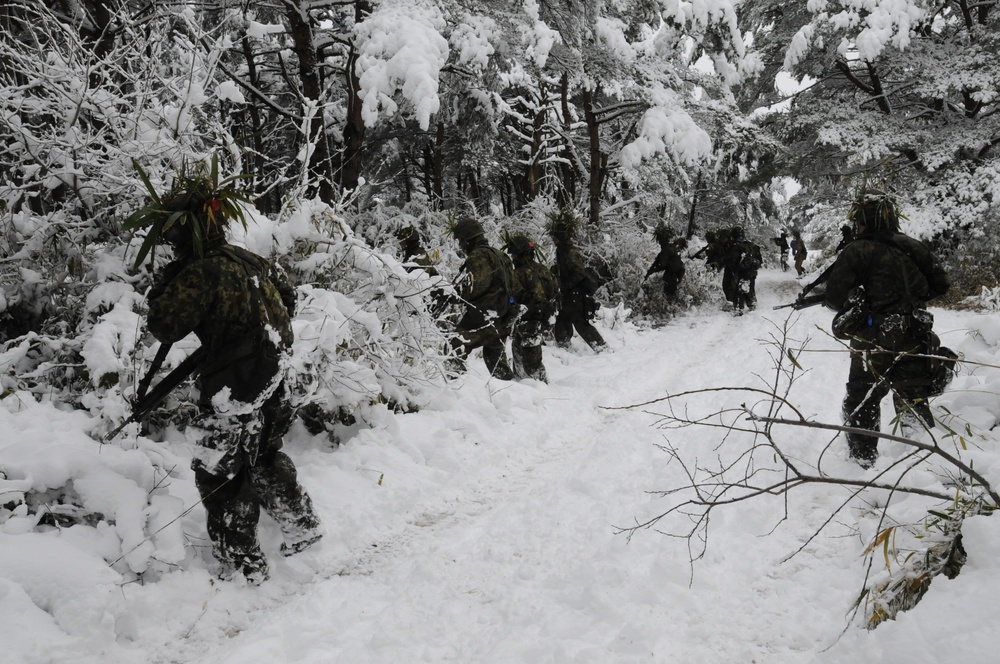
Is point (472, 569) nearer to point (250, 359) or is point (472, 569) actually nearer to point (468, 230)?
point (250, 359)

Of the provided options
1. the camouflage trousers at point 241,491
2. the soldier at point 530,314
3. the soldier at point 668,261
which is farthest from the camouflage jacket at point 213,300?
the soldier at point 668,261

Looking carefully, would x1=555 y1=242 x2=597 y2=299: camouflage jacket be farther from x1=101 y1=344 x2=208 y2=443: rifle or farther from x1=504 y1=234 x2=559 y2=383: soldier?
x1=101 y1=344 x2=208 y2=443: rifle

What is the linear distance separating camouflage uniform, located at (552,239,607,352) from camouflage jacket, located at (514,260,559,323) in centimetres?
152

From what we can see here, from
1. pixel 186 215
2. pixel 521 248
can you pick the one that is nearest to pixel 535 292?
pixel 521 248

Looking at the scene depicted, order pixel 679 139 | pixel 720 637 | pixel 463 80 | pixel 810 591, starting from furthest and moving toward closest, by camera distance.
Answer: pixel 463 80 < pixel 679 139 < pixel 810 591 < pixel 720 637

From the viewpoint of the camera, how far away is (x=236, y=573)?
3.39 metres

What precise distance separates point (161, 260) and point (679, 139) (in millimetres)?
9065

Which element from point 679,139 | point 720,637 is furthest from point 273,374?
point 679,139

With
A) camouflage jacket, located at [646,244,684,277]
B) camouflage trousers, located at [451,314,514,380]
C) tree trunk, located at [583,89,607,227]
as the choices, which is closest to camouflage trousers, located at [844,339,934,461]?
camouflage trousers, located at [451,314,514,380]

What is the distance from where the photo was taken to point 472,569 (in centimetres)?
351

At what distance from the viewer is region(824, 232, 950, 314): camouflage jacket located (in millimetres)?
4426

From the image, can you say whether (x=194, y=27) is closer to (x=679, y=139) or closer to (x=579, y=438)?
(x=579, y=438)

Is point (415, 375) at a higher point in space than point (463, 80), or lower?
lower

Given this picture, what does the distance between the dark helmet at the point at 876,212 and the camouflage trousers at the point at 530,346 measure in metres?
4.20
